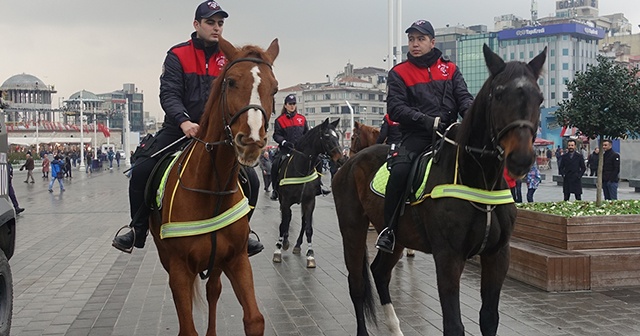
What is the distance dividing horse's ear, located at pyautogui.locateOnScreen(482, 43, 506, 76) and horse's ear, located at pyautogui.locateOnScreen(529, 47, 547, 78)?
20 centimetres

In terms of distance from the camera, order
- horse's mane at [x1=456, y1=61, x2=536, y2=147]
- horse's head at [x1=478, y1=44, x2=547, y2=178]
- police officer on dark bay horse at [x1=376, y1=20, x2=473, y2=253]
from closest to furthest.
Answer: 1. horse's head at [x1=478, y1=44, x2=547, y2=178]
2. horse's mane at [x1=456, y1=61, x2=536, y2=147]
3. police officer on dark bay horse at [x1=376, y1=20, x2=473, y2=253]

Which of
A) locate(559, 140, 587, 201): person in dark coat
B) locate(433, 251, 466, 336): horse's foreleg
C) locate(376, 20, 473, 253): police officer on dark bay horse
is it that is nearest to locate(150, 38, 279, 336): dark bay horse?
locate(433, 251, 466, 336): horse's foreleg

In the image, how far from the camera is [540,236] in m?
8.91

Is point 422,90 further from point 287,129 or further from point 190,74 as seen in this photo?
point 287,129

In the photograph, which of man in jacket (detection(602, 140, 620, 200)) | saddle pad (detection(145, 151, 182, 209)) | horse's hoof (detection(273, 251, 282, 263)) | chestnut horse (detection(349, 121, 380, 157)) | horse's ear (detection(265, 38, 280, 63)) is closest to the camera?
horse's ear (detection(265, 38, 280, 63))

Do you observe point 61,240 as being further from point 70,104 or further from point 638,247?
point 70,104

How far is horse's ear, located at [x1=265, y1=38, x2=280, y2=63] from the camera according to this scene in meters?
4.57

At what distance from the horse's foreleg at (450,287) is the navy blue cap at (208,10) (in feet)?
8.73

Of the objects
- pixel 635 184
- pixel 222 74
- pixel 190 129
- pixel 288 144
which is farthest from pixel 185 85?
pixel 635 184

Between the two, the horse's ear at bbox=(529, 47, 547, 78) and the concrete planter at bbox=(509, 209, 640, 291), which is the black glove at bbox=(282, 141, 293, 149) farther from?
the horse's ear at bbox=(529, 47, 547, 78)

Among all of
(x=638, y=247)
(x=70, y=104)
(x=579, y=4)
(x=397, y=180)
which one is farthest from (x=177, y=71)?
(x=579, y=4)

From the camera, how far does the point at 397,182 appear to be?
5602 mm

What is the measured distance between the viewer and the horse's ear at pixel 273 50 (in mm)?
4567

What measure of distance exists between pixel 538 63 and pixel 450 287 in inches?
67.3
